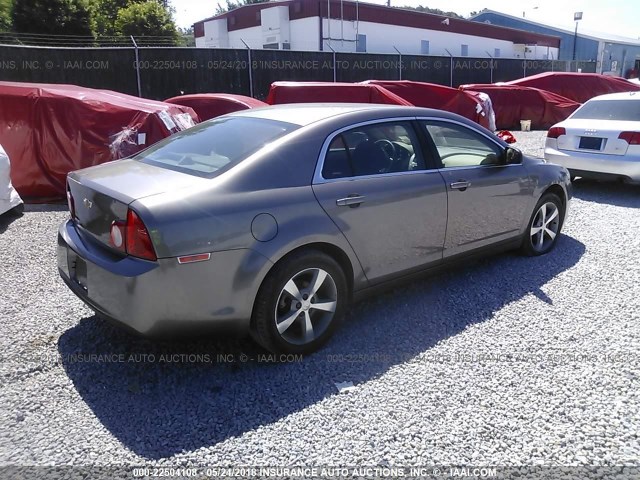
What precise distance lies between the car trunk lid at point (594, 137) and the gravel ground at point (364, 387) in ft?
12.6

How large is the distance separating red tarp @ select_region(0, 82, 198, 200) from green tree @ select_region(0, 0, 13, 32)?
21.4 m

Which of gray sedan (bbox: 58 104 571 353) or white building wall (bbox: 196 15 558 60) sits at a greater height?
white building wall (bbox: 196 15 558 60)

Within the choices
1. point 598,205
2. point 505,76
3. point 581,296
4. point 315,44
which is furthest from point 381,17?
point 581,296

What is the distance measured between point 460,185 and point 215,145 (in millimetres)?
1902

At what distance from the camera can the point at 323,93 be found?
1262 cm

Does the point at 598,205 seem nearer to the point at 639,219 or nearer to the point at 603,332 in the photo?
the point at 639,219

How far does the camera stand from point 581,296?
4.31 metres

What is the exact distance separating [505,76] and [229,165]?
1089 inches

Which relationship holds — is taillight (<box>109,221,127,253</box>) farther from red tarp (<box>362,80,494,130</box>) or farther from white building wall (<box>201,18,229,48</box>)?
white building wall (<box>201,18,229,48</box>)

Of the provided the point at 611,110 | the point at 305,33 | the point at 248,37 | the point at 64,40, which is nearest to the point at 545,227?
the point at 611,110


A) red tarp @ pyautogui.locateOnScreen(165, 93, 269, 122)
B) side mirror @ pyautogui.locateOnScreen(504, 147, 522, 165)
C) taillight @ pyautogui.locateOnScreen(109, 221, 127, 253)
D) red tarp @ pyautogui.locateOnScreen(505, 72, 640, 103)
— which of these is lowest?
taillight @ pyautogui.locateOnScreen(109, 221, 127, 253)

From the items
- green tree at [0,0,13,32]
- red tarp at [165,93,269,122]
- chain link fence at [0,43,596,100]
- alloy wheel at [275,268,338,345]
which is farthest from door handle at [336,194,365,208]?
green tree at [0,0,13,32]

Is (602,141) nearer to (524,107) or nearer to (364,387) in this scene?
(364,387)

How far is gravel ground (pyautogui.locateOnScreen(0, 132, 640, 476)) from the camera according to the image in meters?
2.55
